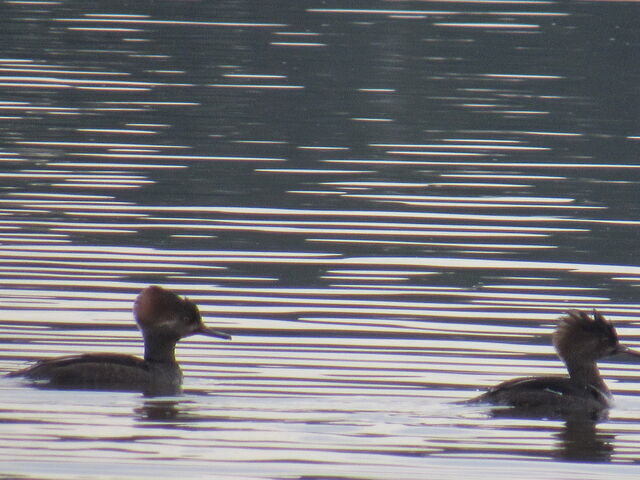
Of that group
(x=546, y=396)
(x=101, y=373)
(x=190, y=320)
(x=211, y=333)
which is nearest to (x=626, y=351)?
(x=546, y=396)

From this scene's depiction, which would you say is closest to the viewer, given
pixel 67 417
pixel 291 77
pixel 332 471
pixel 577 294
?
pixel 332 471

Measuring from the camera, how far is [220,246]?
1834 cm

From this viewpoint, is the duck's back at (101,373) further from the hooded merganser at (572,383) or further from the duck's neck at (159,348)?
the hooded merganser at (572,383)

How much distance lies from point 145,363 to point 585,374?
119 inches

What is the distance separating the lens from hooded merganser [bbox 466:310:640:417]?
12219mm

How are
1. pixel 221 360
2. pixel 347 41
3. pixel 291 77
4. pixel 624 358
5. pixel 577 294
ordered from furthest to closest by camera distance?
pixel 347 41 < pixel 291 77 < pixel 577 294 < pixel 624 358 < pixel 221 360

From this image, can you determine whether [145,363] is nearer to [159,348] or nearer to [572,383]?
[159,348]

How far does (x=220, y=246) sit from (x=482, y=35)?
30484mm

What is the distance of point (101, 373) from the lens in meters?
12.4

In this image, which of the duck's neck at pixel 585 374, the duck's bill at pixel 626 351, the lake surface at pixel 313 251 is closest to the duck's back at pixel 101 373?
the lake surface at pixel 313 251

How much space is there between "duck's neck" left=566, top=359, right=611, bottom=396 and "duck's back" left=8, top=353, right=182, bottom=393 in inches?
107

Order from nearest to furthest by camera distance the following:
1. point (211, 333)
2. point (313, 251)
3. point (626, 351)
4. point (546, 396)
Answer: point (546, 396) → point (626, 351) → point (211, 333) → point (313, 251)

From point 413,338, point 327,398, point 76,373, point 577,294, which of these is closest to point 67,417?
point 76,373

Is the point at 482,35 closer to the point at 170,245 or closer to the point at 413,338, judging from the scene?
the point at 170,245
